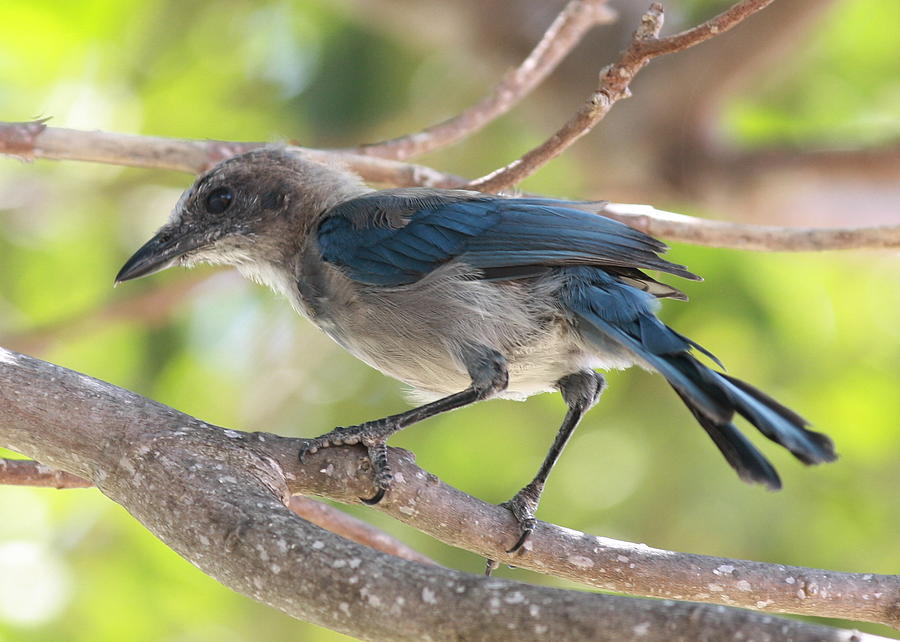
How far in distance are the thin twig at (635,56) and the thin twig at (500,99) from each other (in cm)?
79

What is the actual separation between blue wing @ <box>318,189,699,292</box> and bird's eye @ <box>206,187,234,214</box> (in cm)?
43

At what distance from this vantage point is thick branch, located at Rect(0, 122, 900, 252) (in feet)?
13.0

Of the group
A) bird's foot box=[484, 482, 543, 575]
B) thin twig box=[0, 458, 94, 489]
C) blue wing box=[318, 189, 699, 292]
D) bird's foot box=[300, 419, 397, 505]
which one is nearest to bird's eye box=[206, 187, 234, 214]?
blue wing box=[318, 189, 699, 292]

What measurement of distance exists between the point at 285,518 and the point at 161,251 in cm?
197

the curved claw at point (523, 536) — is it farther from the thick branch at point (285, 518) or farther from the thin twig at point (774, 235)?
the thin twig at point (774, 235)

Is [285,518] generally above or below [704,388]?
below

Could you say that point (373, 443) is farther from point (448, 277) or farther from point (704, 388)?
point (704, 388)

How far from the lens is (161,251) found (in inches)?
165

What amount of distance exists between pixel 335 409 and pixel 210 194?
3102 mm

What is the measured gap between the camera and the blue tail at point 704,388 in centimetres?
283

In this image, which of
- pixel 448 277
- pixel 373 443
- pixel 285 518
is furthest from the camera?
pixel 448 277

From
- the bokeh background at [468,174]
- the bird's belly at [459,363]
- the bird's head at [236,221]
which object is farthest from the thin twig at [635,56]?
the bokeh background at [468,174]

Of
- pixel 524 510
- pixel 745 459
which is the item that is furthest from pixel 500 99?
pixel 745 459

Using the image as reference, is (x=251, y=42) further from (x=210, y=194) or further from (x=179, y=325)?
(x=210, y=194)
